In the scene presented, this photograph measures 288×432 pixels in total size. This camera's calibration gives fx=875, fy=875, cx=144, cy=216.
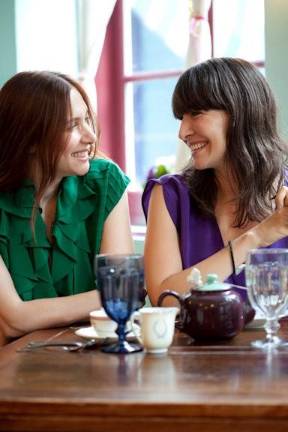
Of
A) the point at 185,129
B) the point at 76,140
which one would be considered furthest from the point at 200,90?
the point at 76,140

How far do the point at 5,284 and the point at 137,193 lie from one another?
215 cm

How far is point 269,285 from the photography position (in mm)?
1734

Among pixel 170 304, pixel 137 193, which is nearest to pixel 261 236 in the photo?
pixel 170 304

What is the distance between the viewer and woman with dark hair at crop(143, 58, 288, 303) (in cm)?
239

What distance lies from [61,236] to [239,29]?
1.85 m

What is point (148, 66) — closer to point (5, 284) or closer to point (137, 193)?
point (137, 193)

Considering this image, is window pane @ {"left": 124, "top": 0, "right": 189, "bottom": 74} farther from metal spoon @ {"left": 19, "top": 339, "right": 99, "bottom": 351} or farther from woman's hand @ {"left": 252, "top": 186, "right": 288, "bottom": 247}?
metal spoon @ {"left": 19, "top": 339, "right": 99, "bottom": 351}

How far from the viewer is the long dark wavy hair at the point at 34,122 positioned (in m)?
2.46

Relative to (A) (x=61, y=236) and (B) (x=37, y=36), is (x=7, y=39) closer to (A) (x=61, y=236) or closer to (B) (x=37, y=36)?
(B) (x=37, y=36)

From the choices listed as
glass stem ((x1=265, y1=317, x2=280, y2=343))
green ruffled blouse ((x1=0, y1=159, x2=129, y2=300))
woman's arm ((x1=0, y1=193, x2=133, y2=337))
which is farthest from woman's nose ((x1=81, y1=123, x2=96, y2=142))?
glass stem ((x1=265, y1=317, x2=280, y2=343))

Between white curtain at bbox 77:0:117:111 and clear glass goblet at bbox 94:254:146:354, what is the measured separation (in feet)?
8.74

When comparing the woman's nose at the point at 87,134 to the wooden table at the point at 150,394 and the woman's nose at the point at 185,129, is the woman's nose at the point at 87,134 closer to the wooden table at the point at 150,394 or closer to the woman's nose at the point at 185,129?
the woman's nose at the point at 185,129

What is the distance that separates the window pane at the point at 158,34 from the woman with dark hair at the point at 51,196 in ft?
5.94

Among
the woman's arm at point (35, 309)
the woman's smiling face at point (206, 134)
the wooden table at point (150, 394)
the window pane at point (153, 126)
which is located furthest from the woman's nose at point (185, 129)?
the window pane at point (153, 126)
